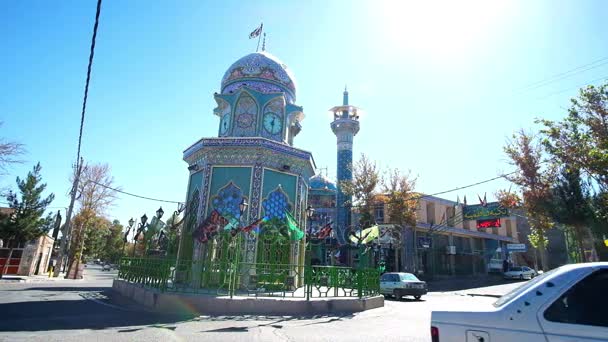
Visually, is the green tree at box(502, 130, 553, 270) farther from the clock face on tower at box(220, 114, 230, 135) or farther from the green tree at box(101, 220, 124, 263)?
the green tree at box(101, 220, 124, 263)

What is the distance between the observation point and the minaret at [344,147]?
32188mm

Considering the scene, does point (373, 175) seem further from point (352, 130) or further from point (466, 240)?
point (466, 240)

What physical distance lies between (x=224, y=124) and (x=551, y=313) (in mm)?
16768

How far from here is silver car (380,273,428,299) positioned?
16.9 metres

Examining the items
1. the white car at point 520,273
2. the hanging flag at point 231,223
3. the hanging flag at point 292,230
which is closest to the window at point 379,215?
the white car at point 520,273

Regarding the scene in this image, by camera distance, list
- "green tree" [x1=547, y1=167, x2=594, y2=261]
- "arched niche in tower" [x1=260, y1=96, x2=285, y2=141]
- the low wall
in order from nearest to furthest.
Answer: the low wall, "green tree" [x1=547, y1=167, x2=594, y2=261], "arched niche in tower" [x1=260, y1=96, x2=285, y2=141]

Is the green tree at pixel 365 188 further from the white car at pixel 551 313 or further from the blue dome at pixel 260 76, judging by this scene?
the white car at pixel 551 313

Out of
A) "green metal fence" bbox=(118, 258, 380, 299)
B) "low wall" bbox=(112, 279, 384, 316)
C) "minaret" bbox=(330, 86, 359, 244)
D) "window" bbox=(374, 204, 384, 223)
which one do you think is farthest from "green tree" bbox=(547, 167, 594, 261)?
"minaret" bbox=(330, 86, 359, 244)

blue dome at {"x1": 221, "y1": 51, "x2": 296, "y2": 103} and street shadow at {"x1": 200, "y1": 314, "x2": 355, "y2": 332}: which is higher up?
blue dome at {"x1": 221, "y1": 51, "x2": 296, "y2": 103}

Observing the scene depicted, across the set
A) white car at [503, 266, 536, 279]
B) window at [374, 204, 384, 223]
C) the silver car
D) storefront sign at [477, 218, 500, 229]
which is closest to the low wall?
the silver car

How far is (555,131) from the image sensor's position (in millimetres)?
15367

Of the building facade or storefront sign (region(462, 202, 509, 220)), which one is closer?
storefront sign (region(462, 202, 509, 220))

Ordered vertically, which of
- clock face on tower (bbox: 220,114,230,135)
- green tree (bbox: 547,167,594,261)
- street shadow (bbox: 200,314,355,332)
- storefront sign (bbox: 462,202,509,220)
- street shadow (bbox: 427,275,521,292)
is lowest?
street shadow (bbox: 200,314,355,332)

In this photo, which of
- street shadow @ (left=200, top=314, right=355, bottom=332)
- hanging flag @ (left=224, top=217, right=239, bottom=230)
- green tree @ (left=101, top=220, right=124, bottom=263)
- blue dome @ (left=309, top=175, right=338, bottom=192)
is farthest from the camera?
green tree @ (left=101, top=220, right=124, bottom=263)
